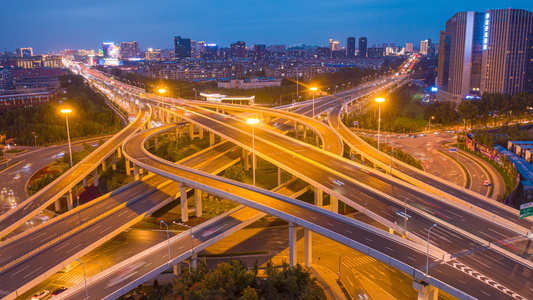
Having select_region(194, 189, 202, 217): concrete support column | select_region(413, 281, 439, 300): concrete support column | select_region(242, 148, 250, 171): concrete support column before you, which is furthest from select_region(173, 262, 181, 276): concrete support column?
select_region(242, 148, 250, 171): concrete support column

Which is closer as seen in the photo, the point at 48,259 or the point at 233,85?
the point at 48,259

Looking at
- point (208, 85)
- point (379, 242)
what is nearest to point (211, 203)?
point (379, 242)

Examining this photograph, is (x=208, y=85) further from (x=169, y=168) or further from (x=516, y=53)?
(x=169, y=168)

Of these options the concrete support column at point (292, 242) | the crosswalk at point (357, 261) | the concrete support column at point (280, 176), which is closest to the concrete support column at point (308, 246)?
the concrete support column at point (292, 242)

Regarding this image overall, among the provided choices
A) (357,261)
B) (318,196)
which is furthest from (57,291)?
(318,196)

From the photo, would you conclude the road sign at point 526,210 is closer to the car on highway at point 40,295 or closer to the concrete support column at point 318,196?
the concrete support column at point 318,196

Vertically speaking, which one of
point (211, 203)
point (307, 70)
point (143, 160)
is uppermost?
point (307, 70)

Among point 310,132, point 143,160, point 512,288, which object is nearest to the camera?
point 512,288
